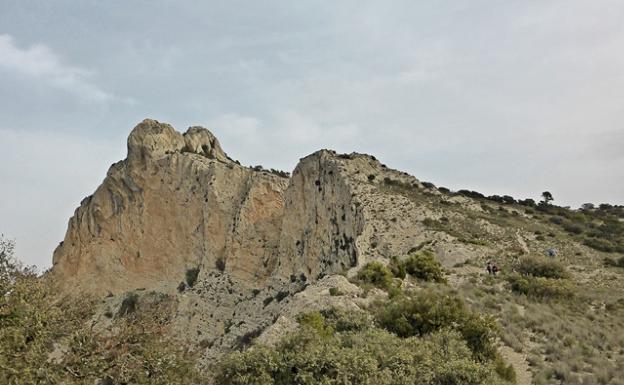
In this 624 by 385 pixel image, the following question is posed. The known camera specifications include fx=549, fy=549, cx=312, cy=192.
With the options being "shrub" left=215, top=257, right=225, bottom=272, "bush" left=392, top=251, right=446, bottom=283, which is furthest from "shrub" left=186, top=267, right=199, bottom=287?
"bush" left=392, top=251, right=446, bottom=283

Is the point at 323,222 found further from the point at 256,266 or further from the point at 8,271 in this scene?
the point at 8,271

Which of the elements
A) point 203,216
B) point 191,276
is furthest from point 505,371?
point 203,216

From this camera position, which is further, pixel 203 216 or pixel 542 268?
pixel 203 216

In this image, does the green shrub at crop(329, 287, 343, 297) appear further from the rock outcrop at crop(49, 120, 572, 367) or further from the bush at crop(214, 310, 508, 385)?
the rock outcrop at crop(49, 120, 572, 367)

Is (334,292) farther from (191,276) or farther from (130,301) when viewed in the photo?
(130,301)

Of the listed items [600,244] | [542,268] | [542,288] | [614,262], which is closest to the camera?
[542,288]

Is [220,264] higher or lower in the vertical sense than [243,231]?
lower

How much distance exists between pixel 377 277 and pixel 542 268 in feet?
33.5

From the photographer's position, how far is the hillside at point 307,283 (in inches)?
429

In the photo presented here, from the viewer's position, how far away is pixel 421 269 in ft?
82.1

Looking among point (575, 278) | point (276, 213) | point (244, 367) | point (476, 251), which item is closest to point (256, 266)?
point (276, 213)

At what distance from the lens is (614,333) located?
58.0 feet

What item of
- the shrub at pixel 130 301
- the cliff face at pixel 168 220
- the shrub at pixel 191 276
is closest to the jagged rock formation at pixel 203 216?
the cliff face at pixel 168 220

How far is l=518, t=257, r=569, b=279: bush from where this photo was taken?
27.4 m
